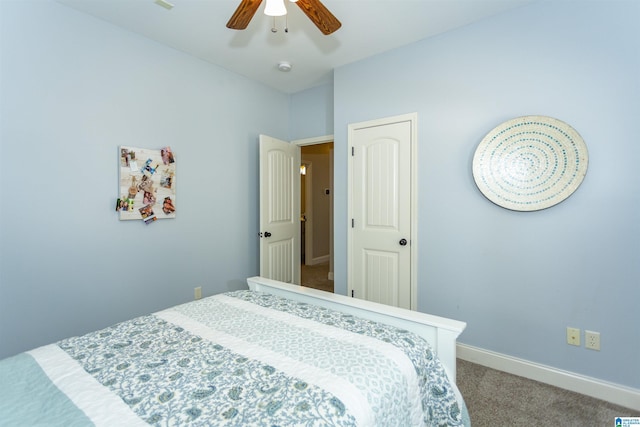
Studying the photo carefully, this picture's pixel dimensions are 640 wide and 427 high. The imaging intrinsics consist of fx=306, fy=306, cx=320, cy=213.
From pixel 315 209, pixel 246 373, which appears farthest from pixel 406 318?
pixel 315 209

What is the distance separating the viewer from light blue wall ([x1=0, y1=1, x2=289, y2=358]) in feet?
6.54

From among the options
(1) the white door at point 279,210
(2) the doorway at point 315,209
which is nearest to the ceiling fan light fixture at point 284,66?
(1) the white door at point 279,210

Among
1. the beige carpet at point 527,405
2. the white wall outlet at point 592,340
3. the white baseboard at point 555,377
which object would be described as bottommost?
the beige carpet at point 527,405

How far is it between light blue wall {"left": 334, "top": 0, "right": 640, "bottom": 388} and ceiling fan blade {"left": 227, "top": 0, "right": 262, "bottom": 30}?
1.54 metres

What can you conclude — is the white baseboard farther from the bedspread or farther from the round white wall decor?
the bedspread

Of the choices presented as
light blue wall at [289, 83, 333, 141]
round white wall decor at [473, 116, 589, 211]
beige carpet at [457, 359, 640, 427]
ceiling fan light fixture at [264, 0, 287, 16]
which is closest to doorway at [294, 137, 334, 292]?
light blue wall at [289, 83, 333, 141]

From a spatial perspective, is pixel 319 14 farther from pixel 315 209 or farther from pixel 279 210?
pixel 315 209

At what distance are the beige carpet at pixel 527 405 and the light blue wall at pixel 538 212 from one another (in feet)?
0.63

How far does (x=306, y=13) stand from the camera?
169 cm

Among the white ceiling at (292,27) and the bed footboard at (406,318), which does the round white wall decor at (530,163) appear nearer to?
the white ceiling at (292,27)

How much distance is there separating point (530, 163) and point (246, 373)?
2.26 m

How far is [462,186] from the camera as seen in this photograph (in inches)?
98.3

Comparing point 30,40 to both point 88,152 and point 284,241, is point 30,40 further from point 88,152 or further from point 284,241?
point 284,241

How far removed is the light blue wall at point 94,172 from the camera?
199cm
